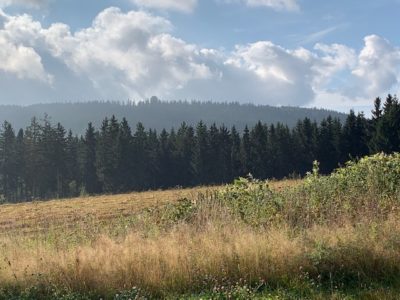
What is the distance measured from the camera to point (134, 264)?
260 inches

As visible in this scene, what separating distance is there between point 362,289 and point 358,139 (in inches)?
2646

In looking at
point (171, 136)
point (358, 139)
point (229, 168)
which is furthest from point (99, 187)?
point (358, 139)

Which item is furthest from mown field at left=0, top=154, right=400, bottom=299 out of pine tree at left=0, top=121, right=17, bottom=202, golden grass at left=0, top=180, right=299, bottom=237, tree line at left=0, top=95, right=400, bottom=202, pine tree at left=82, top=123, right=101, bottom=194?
pine tree at left=0, top=121, right=17, bottom=202

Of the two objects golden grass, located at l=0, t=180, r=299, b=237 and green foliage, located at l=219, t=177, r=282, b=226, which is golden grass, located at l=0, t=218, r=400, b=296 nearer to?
green foliage, located at l=219, t=177, r=282, b=226

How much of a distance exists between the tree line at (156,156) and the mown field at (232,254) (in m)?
61.5

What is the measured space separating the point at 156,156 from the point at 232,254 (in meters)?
68.7

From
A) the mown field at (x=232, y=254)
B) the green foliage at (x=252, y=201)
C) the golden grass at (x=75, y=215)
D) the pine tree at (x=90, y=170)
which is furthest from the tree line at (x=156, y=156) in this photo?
the mown field at (x=232, y=254)

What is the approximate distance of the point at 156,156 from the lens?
74875 mm

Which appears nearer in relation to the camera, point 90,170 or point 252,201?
point 252,201

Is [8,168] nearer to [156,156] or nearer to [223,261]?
[156,156]

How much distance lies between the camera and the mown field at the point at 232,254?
6020 mm

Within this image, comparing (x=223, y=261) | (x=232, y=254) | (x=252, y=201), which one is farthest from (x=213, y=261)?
(x=252, y=201)

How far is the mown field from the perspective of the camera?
A: 237 inches

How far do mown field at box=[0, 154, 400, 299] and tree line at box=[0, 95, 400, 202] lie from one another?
61466 millimetres
